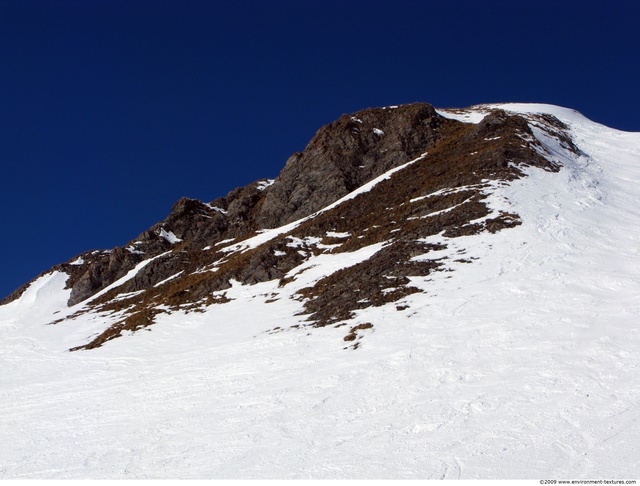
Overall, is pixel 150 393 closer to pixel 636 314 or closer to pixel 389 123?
pixel 636 314

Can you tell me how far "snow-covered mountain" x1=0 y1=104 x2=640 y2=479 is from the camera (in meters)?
12.2

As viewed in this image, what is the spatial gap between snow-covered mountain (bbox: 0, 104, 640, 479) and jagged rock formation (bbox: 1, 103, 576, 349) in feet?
0.76

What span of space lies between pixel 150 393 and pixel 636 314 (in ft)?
56.9

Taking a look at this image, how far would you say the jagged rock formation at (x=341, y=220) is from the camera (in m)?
29.2

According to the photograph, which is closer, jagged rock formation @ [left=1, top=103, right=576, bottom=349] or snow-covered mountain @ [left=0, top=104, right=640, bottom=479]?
snow-covered mountain @ [left=0, top=104, right=640, bottom=479]

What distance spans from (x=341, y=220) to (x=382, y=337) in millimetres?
21234

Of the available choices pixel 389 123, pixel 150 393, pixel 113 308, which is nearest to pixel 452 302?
pixel 150 393

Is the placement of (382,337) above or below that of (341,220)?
below

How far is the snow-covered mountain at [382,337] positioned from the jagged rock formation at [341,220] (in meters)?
0.23

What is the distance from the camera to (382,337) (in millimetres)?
19875

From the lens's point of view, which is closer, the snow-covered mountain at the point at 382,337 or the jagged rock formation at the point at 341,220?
the snow-covered mountain at the point at 382,337

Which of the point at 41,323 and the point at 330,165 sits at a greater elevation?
the point at 330,165

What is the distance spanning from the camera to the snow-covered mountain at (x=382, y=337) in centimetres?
1218

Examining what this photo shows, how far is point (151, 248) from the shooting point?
194 ft
